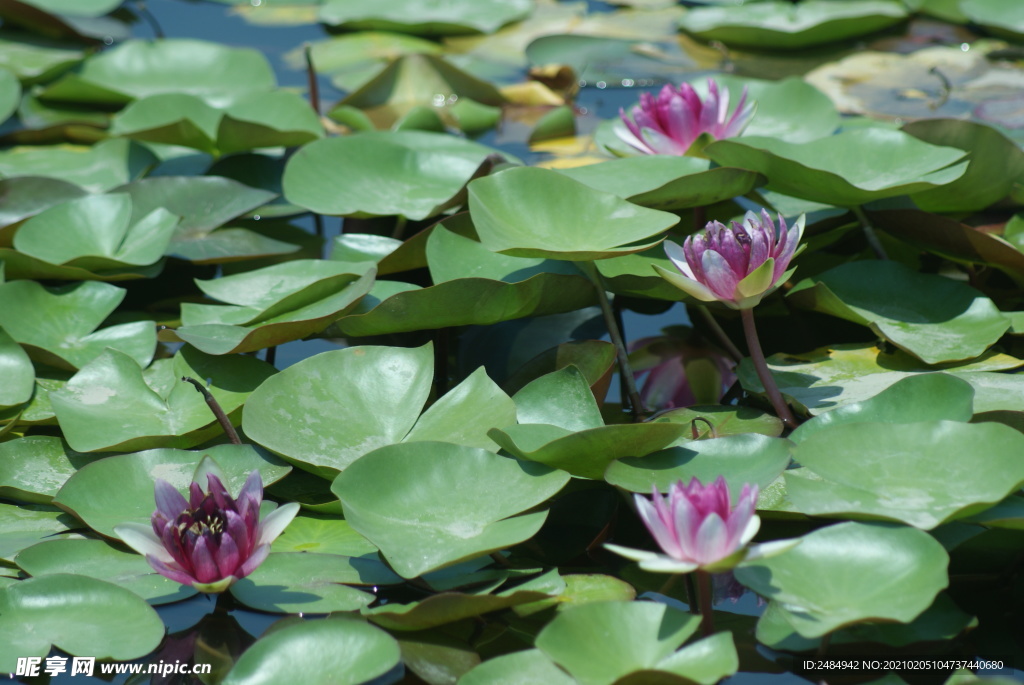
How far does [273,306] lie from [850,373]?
942 mm

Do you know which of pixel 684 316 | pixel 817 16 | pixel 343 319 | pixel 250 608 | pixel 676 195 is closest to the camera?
pixel 250 608

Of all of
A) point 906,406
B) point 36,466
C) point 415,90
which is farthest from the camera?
point 415,90

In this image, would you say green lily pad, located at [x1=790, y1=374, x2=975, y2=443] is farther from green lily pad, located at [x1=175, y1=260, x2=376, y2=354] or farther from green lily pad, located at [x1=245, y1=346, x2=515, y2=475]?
green lily pad, located at [x1=175, y1=260, x2=376, y2=354]

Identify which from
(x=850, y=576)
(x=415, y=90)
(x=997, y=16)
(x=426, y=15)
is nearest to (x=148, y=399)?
(x=850, y=576)

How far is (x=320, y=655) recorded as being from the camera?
37.8 inches

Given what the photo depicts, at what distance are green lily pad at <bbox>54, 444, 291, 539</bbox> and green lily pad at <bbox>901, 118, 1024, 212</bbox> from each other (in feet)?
4.12

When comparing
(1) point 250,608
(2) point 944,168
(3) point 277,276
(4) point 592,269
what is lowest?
(1) point 250,608

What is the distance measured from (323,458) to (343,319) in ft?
0.82

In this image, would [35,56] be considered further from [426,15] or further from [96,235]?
[96,235]

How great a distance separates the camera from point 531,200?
146 cm

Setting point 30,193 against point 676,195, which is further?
point 30,193

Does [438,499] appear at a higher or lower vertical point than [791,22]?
lower

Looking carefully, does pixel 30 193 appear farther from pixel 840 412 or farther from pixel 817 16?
pixel 817 16

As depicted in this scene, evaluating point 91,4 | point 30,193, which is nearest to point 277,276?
point 30,193
